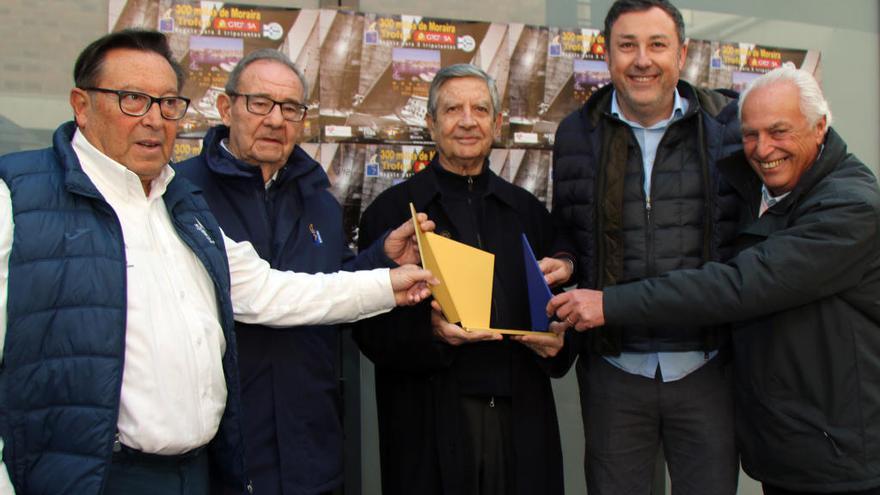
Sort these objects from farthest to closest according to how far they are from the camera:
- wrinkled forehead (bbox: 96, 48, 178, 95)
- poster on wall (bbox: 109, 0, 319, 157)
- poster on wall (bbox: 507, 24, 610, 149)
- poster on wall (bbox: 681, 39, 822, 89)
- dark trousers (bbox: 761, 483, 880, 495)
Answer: poster on wall (bbox: 681, 39, 822, 89) < poster on wall (bbox: 507, 24, 610, 149) < poster on wall (bbox: 109, 0, 319, 157) < dark trousers (bbox: 761, 483, 880, 495) < wrinkled forehead (bbox: 96, 48, 178, 95)

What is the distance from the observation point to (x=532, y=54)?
12.0 ft

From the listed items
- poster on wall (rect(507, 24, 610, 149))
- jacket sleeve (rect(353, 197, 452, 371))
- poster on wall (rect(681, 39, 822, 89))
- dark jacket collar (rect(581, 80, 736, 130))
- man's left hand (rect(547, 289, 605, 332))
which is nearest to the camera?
man's left hand (rect(547, 289, 605, 332))

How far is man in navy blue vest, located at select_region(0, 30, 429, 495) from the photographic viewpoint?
1589 mm

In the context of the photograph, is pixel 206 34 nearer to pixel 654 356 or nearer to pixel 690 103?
pixel 690 103

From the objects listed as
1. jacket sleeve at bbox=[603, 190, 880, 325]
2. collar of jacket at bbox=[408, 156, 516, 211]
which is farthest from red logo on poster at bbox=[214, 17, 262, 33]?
jacket sleeve at bbox=[603, 190, 880, 325]

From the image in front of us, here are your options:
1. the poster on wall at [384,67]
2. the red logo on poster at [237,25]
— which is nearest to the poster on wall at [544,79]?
the poster on wall at [384,67]

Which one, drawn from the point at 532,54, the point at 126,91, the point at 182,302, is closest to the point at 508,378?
the point at 182,302

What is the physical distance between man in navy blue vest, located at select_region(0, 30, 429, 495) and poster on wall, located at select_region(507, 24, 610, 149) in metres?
1.98

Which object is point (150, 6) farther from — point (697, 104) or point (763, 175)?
point (763, 175)

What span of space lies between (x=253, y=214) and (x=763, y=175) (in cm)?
171

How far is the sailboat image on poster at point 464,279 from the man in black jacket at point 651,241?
39 centimetres

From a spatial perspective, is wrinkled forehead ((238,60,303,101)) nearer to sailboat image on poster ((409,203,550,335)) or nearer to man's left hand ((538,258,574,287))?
sailboat image on poster ((409,203,550,335))

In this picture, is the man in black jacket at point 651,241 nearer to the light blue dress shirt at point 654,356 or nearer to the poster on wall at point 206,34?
the light blue dress shirt at point 654,356

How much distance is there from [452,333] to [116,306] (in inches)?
45.5
